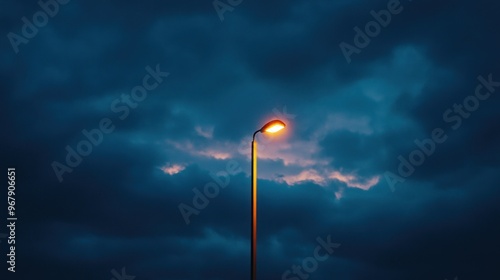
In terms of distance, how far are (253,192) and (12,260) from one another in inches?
550

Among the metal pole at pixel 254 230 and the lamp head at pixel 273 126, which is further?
the lamp head at pixel 273 126

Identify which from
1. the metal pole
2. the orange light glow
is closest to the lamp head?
the orange light glow

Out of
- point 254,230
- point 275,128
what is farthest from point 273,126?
point 254,230

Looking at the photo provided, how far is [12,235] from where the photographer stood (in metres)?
19.4

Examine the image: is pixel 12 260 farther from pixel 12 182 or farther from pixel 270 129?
pixel 270 129

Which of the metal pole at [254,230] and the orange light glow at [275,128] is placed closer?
the metal pole at [254,230]

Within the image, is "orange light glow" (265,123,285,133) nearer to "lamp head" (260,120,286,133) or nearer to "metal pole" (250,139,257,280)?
"lamp head" (260,120,286,133)

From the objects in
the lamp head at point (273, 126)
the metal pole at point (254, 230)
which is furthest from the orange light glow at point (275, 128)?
the metal pole at point (254, 230)

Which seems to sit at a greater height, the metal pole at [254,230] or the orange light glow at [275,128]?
the orange light glow at [275,128]

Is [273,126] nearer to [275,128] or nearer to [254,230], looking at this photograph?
[275,128]

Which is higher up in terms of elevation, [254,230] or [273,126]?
[273,126]

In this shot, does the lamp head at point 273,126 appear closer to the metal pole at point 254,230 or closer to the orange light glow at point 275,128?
the orange light glow at point 275,128

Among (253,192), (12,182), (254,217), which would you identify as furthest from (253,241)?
(12,182)

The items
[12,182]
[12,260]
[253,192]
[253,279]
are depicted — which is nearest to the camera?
[253,279]
